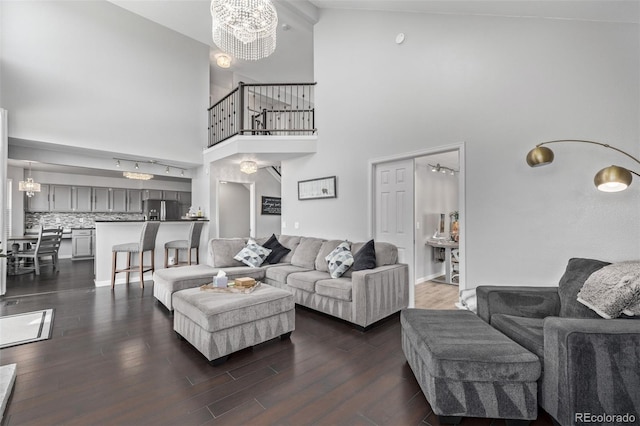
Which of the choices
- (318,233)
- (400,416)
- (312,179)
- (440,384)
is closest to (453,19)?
(312,179)

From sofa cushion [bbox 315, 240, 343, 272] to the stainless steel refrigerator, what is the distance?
6.62m

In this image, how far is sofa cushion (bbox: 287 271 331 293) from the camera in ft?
12.1

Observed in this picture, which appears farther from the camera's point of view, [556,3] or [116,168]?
[116,168]

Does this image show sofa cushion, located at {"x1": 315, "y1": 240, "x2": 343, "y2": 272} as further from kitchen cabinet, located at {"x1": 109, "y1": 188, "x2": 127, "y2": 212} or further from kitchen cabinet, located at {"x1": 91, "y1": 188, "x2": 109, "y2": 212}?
kitchen cabinet, located at {"x1": 91, "y1": 188, "x2": 109, "y2": 212}

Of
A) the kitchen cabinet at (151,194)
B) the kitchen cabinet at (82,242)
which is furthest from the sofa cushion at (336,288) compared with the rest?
the kitchen cabinet at (151,194)

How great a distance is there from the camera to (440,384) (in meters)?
1.70

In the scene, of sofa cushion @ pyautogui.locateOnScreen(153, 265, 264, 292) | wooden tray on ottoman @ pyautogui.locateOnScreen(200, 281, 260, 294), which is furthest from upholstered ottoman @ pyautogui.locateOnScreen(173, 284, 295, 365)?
sofa cushion @ pyautogui.locateOnScreen(153, 265, 264, 292)

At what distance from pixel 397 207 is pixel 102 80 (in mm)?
5792

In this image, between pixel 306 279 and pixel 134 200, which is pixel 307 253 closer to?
pixel 306 279

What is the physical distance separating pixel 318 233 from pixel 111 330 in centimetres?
313

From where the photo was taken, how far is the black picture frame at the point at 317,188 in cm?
484

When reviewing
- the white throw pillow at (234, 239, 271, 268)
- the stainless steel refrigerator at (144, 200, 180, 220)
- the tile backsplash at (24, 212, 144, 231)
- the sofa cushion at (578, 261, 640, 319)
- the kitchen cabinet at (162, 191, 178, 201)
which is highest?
the kitchen cabinet at (162, 191, 178, 201)

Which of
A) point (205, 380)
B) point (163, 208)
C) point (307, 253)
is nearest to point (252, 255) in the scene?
point (307, 253)

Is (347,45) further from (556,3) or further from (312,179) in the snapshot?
(556,3)
